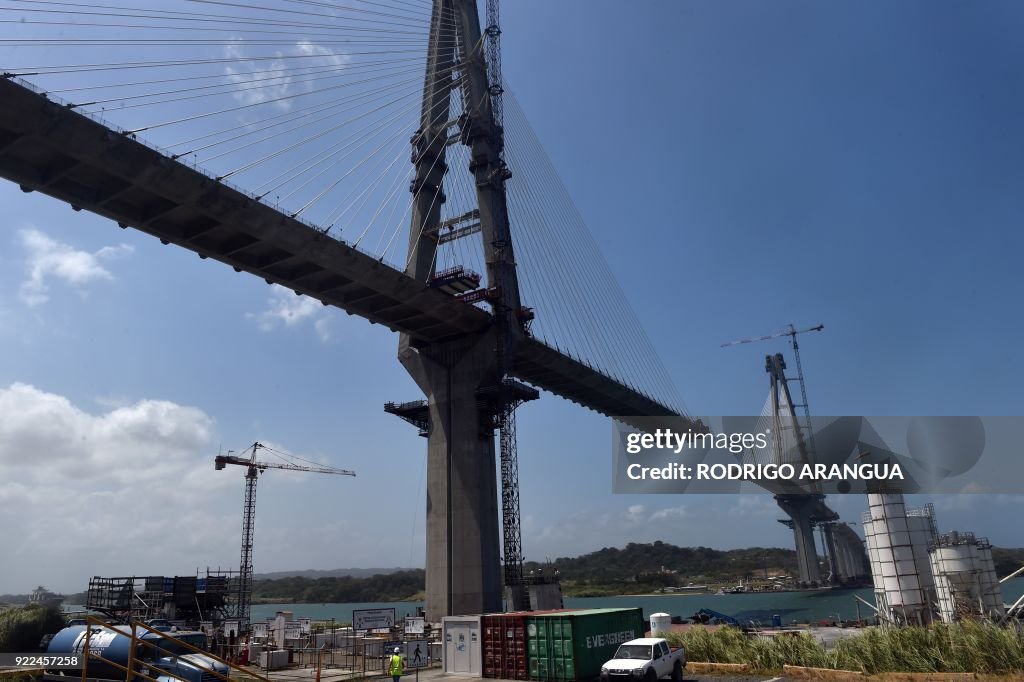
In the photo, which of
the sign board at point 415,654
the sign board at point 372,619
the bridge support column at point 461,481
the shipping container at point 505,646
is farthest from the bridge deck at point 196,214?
the shipping container at point 505,646

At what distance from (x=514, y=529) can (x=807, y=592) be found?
12912 centimetres

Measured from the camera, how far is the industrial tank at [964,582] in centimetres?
3547

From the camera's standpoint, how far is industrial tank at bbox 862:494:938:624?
1452 inches

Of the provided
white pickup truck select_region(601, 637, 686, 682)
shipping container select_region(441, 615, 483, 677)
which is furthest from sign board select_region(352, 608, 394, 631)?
white pickup truck select_region(601, 637, 686, 682)

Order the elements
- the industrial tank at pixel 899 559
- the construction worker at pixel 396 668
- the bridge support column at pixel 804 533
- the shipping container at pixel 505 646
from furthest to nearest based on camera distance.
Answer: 1. the bridge support column at pixel 804 533
2. the industrial tank at pixel 899 559
3. the shipping container at pixel 505 646
4. the construction worker at pixel 396 668

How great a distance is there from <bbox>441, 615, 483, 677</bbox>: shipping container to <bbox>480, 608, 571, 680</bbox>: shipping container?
406 millimetres

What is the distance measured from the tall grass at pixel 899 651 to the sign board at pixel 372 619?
1780cm

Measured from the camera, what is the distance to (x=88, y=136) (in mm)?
32844

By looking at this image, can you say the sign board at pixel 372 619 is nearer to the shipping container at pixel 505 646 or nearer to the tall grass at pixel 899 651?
the shipping container at pixel 505 646

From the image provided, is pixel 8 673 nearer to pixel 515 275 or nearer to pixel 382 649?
pixel 382 649

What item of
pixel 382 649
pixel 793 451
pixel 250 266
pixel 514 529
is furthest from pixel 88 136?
pixel 793 451

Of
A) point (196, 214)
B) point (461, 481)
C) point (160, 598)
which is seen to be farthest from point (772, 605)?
point (196, 214)

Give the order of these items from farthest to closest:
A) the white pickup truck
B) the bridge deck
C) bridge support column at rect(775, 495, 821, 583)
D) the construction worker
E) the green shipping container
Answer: bridge support column at rect(775, 495, 821, 583) → the bridge deck → the green shipping container → the construction worker → the white pickup truck

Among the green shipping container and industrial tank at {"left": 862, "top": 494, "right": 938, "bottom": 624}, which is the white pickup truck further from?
industrial tank at {"left": 862, "top": 494, "right": 938, "bottom": 624}
